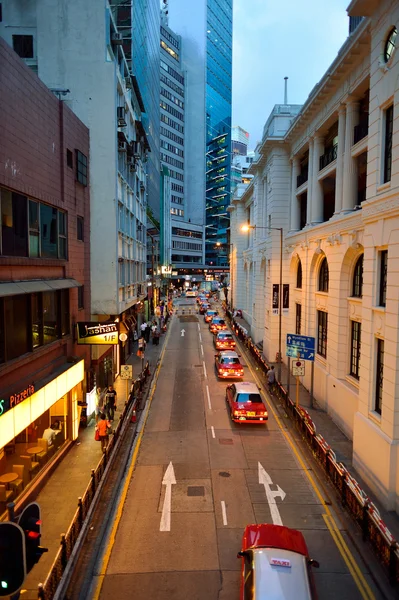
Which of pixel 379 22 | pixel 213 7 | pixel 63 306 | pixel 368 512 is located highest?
pixel 213 7

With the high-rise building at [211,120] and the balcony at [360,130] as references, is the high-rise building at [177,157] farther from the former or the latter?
the balcony at [360,130]

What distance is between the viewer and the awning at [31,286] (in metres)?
11.1

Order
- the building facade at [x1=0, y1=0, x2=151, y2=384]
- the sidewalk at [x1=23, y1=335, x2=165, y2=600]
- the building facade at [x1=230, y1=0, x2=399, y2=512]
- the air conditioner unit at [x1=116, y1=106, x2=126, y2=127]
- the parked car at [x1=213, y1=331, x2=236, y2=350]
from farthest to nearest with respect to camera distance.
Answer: the parked car at [x1=213, y1=331, x2=236, y2=350] → the air conditioner unit at [x1=116, y1=106, x2=126, y2=127] → the building facade at [x1=0, y1=0, x2=151, y2=384] → the building facade at [x1=230, y1=0, x2=399, y2=512] → the sidewalk at [x1=23, y1=335, x2=165, y2=600]

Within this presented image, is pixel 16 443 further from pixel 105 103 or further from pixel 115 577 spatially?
pixel 105 103

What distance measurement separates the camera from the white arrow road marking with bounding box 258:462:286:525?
12.0 metres

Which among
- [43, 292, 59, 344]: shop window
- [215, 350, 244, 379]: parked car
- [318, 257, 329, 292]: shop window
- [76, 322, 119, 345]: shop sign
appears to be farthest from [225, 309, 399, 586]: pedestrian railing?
[43, 292, 59, 344]: shop window

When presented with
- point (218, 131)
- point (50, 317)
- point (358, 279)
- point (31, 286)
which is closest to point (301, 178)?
point (358, 279)

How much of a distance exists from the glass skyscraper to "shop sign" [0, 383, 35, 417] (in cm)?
14947

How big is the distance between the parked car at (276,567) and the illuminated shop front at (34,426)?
21.3ft

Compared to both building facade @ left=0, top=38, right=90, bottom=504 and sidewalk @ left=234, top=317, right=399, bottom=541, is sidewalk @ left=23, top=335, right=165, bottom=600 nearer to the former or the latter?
building facade @ left=0, top=38, right=90, bottom=504

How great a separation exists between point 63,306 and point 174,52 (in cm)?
13668

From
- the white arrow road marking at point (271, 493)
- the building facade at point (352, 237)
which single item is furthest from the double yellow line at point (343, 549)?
the building facade at point (352, 237)

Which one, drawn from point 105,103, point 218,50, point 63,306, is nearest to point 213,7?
point 218,50

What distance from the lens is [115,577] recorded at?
9531 mm
